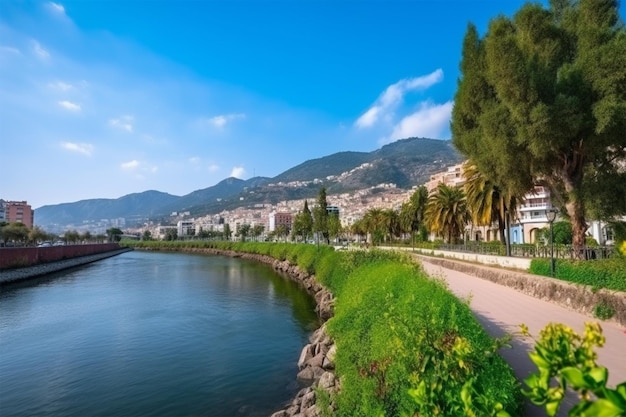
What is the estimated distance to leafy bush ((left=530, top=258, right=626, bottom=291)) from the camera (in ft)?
38.6

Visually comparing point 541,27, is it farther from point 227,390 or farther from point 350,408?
point 227,390

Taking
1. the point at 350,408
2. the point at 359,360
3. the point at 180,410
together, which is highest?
the point at 359,360

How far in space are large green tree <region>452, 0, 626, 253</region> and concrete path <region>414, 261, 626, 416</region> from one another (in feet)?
17.4

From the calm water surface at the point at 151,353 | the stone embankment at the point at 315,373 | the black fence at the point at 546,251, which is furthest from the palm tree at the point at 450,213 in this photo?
the stone embankment at the point at 315,373

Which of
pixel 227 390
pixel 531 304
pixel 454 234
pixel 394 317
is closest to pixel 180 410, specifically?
pixel 227 390

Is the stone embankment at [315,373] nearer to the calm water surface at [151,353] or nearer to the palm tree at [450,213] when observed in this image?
the calm water surface at [151,353]

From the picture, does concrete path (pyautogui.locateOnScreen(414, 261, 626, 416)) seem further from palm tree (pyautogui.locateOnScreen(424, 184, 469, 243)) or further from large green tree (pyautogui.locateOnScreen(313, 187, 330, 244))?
large green tree (pyautogui.locateOnScreen(313, 187, 330, 244))

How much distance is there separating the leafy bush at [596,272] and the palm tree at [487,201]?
11.9 m

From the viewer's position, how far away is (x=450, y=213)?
42.8 meters

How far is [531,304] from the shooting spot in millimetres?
14109

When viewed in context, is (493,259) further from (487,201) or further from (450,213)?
(450,213)

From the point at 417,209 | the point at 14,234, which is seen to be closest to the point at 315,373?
the point at 417,209

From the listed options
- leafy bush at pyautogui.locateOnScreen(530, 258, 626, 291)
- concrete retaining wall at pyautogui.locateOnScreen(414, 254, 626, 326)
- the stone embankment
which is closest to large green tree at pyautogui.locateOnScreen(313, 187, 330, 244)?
the stone embankment

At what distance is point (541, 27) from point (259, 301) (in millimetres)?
24817
